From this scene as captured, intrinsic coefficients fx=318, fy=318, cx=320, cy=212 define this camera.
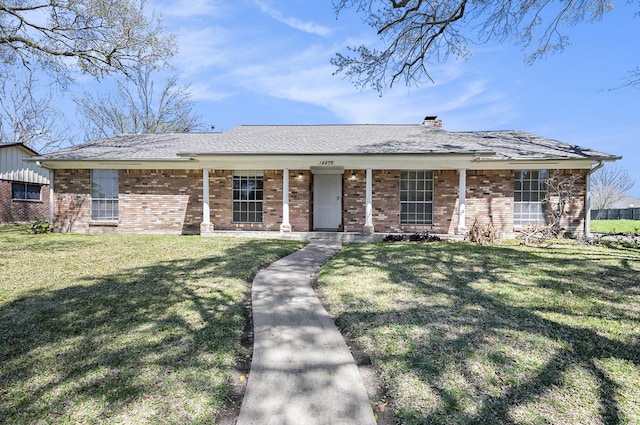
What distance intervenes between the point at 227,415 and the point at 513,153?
40.8 ft

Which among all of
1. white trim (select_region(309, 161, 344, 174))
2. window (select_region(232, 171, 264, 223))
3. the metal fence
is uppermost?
white trim (select_region(309, 161, 344, 174))

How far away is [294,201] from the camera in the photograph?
1203 cm

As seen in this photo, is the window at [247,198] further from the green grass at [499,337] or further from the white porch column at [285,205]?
the green grass at [499,337]

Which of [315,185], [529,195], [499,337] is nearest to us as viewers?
[499,337]

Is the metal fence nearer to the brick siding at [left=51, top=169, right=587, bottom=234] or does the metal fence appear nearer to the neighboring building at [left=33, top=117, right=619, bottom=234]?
the neighboring building at [left=33, top=117, right=619, bottom=234]

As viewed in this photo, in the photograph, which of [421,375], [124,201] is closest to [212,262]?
[421,375]

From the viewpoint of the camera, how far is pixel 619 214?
28.1 m

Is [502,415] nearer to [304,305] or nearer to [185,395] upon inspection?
[185,395]

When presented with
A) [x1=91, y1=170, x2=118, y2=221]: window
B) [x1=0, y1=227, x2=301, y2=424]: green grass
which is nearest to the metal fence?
[x1=0, y1=227, x2=301, y2=424]: green grass

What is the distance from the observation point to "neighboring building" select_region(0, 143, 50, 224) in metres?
16.7

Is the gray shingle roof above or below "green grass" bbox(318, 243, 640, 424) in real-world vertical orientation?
above

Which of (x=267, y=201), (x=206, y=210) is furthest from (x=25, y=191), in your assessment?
(x=267, y=201)

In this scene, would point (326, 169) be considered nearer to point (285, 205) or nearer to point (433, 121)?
point (285, 205)

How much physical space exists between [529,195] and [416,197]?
4031mm
